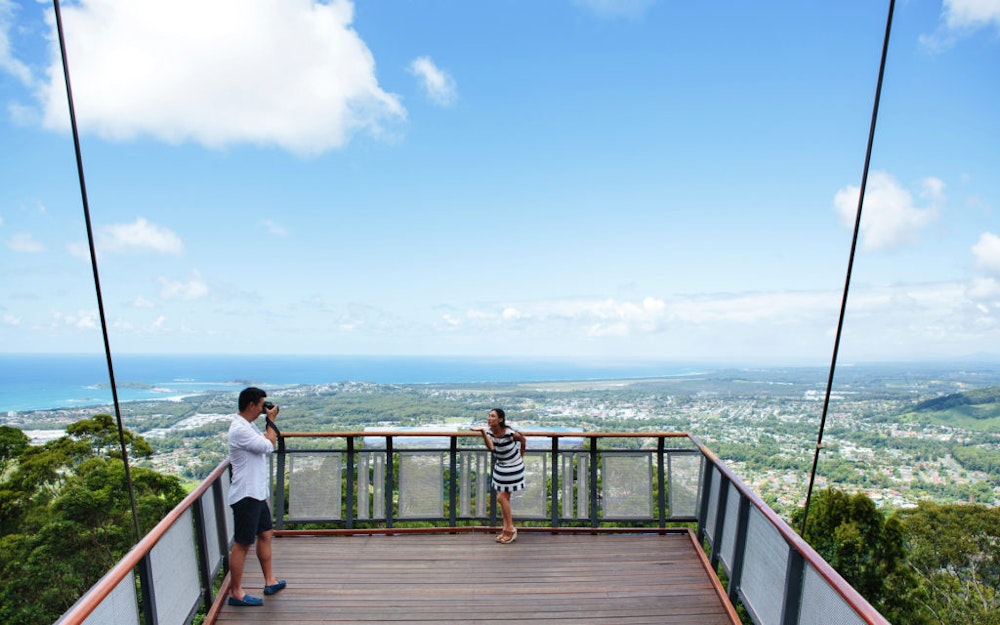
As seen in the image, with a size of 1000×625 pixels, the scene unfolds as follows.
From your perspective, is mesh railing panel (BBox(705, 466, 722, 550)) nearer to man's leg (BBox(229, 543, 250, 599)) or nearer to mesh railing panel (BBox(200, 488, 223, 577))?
man's leg (BBox(229, 543, 250, 599))

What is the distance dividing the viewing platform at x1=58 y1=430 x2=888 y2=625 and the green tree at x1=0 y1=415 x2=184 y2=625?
681 inches

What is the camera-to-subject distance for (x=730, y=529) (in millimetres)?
4070

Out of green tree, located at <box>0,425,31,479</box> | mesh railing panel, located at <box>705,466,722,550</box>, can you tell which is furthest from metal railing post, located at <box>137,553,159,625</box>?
green tree, located at <box>0,425,31,479</box>

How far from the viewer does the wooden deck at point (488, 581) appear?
379cm

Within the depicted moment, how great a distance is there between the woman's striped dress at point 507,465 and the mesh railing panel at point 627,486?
1139mm

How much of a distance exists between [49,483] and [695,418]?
54643 millimetres

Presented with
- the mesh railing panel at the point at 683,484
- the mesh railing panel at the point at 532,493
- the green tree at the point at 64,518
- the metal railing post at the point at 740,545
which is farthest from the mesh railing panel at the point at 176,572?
the green tree at the point at 64,518

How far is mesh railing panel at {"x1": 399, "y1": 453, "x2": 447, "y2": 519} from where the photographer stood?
5.64 meters

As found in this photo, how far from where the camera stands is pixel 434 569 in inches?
179

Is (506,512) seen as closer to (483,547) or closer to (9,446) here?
(483,547)

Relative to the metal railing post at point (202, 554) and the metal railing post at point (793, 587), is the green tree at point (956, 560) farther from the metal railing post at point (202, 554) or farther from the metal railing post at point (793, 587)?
the metal railing post at point (202, 554)

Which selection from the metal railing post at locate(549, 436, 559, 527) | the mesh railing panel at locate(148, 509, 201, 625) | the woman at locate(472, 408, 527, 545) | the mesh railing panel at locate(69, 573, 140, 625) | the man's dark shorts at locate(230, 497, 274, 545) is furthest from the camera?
the metal railing post at locate(549, 436, 559, 527)

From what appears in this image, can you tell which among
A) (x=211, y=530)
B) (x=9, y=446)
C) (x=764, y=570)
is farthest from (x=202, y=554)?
(x=9, y=446)

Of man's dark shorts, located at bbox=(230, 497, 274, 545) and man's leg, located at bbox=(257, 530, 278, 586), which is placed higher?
man's dark shorts, located at bbox=(230, 497, 274, 545)
